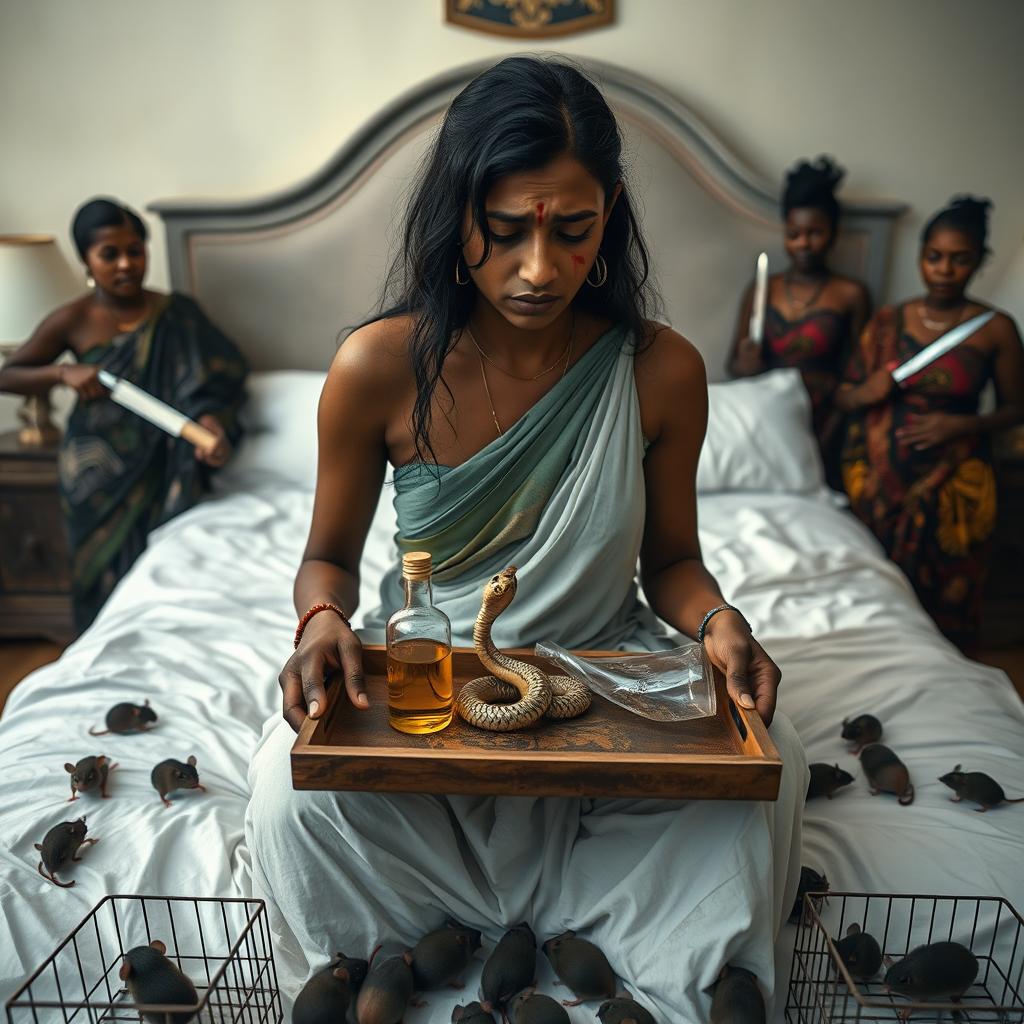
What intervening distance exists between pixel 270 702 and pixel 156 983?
2.29ft

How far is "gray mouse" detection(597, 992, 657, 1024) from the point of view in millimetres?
1081

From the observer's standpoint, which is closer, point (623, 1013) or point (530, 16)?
point (623, 1013)

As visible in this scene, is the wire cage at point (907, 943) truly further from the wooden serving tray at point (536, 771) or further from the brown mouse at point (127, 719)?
the brown mouse at point (127, 719)

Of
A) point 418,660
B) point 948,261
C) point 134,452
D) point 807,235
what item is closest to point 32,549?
point 134,452

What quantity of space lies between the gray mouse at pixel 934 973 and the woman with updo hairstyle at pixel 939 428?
1.83 metres

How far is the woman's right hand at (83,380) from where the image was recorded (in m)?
2.62

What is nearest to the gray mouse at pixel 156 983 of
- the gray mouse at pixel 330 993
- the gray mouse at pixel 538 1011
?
the gray mouse at pixel 330 993

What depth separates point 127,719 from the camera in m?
1.64

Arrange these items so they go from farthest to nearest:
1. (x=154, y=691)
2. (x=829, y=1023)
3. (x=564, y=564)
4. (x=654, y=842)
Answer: (x=154, y=691)
(x=564, y=564)
(x=654, y=842)
(x=829, y=1023)

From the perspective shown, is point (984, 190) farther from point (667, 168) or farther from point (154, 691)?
point (154, 691)

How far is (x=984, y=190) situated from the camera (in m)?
3.12

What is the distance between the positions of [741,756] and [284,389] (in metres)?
2.17

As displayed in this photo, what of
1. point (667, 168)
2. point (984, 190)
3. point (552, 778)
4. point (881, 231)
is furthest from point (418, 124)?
point (552, 778)

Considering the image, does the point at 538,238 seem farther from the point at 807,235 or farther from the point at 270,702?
the point at 807,235
